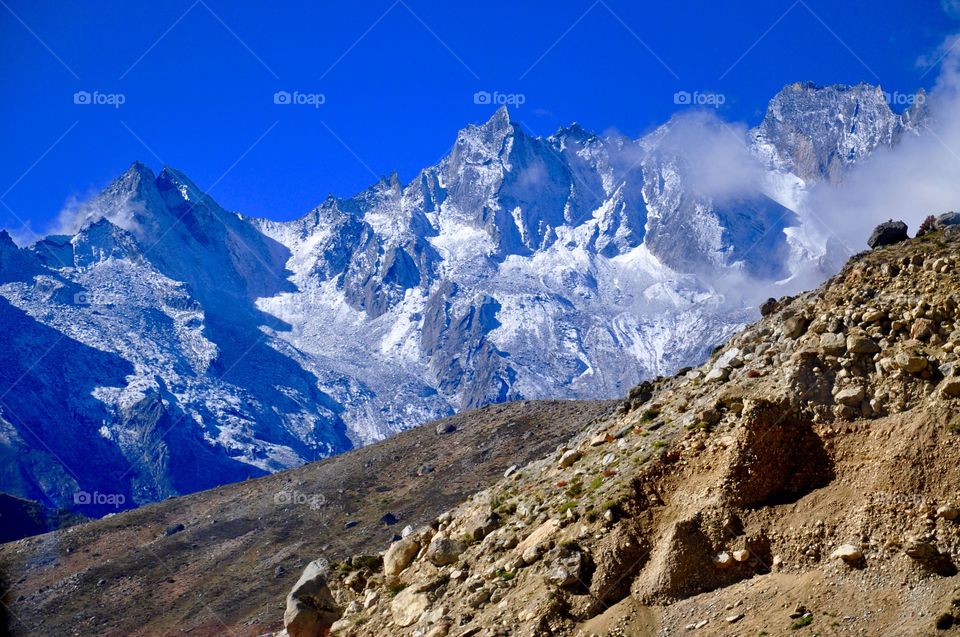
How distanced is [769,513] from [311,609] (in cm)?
1231

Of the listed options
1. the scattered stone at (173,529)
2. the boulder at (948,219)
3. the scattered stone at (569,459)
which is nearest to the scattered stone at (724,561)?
the scattered stone at (569,459)

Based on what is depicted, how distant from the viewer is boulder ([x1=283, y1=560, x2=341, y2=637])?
2455 centimetres

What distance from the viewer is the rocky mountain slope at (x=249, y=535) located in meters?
75.1

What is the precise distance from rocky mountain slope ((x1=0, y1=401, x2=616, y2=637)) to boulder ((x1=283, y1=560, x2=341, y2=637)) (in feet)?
126

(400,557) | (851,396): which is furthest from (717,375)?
(400,557)

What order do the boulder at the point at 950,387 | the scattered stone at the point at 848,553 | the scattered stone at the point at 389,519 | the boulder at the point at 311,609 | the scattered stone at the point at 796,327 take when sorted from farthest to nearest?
the scattered stone at the point at 389,519 → the boulder at the point at 311,609 → the scattered stone at the point at 796,327 → the boulder at the point at 950,387 → the scattered stone at the point at 848,553

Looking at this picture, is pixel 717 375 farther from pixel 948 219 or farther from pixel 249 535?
pixel 249 535

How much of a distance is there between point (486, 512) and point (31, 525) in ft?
405

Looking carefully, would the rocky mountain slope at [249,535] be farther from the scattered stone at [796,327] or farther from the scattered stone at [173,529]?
the scattered stone at [796,327]

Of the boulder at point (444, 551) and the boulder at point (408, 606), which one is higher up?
the boulder at point (444, 551)

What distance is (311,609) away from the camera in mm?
24797

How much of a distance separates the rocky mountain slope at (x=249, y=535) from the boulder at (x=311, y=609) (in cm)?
3837

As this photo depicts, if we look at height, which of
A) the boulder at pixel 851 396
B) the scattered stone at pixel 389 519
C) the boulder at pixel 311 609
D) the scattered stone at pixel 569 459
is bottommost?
the boulder at pixel 851 396

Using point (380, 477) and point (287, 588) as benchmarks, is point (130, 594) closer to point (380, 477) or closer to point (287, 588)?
point (287, 588)
